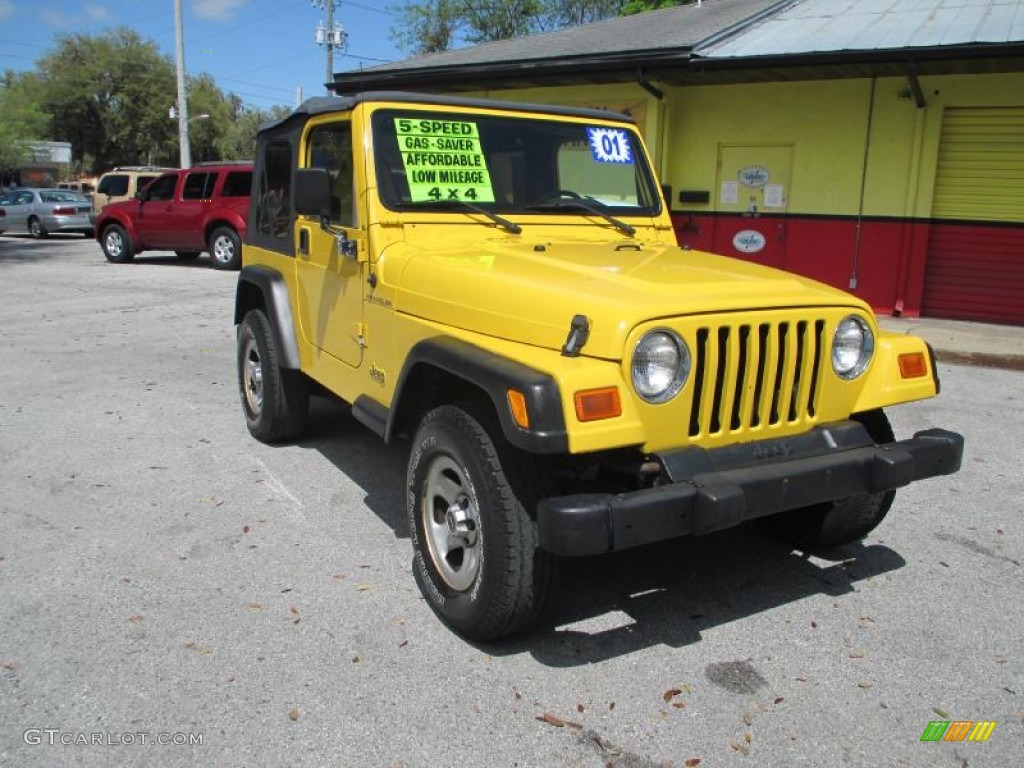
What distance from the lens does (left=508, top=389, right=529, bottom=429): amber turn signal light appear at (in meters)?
2.59

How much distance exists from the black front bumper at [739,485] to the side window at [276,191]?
301 centimetres

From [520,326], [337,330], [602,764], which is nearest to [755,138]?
[337,330]

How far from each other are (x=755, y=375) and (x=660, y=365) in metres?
0.41

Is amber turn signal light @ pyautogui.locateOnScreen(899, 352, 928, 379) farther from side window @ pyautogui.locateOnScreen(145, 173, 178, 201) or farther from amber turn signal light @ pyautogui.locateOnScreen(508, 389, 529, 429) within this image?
side window @ pyautogui.locateOnScreen(145, 173, 178, 201)

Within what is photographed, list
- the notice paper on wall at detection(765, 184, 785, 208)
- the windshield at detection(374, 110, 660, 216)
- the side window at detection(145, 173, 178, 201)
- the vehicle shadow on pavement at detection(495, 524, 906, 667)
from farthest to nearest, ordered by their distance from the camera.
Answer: the side window at detection(145, 173, 178, 201), the notice paper on wall at detection(765, 184, 785, 208), the windshield at detection(374, 110, 660, 216), the vehicle shadow on pavement at detection(495, 524, 906, 667)

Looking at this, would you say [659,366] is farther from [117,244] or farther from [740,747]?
[117,244]

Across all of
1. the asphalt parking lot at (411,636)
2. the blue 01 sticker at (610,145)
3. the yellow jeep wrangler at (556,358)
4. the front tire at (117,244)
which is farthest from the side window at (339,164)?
the front tire at (117,244)

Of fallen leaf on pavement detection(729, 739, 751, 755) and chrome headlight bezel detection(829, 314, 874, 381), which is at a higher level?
chrome headlight bezel detection(829, 314, 874, 381)

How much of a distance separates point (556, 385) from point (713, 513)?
63 centimetres

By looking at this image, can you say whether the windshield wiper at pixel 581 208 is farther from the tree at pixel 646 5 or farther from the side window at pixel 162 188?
the tree at pixel 646 5

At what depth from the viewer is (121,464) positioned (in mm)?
5102

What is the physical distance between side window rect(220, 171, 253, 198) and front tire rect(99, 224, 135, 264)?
297cm

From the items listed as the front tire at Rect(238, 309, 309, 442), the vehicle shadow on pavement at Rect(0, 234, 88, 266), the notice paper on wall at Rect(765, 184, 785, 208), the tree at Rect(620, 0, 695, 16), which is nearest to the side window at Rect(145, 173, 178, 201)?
the vehicle shadow on pavement at Rect(0, 234, 88, 266)

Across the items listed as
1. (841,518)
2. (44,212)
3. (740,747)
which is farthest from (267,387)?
(44,212)
